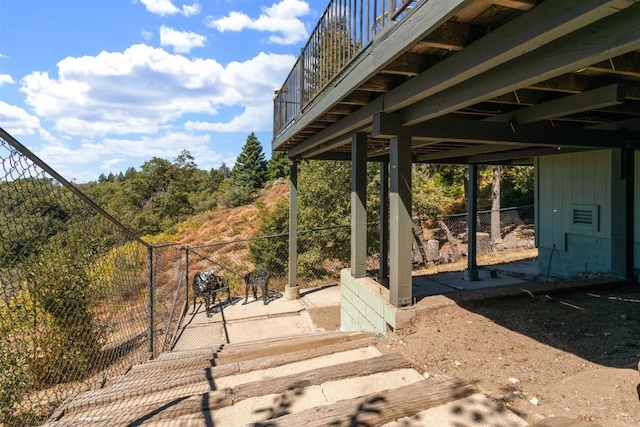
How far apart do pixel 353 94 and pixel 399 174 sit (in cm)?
92

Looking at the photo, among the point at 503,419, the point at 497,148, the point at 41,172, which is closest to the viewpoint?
the point at 503,419

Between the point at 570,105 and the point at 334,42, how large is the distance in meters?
2.36

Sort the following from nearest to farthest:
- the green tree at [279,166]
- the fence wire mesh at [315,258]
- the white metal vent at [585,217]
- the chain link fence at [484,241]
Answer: the white metal vent at [585,217] < the fence wire mesh at [315,258] < the chain link fence at [484,241] < the green tree at [279,166]

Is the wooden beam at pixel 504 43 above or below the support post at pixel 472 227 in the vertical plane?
above

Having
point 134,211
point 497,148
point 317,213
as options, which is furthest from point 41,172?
point 134,211

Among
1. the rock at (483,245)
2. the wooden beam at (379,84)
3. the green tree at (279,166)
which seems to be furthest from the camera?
the green tree at (279,166)

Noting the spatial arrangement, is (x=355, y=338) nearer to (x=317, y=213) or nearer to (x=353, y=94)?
(x=353, y=94)

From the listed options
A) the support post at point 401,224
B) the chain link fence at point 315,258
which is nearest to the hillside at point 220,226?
the chain link fence at point 315,258

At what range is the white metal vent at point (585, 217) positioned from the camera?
5.56 meters

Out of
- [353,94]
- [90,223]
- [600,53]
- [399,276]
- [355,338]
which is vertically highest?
[353,94]

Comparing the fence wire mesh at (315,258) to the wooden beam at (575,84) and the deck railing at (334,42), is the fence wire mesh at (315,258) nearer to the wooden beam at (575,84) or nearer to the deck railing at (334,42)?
the deck railing at (334,42)

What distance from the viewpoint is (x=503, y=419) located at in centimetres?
194

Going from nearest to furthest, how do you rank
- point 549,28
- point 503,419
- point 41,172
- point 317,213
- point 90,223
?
point 549,28 < point 503,419 < point 41,172 < point 90,223 < point 317,213

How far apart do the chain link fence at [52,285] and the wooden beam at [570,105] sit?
4041 millimetres
